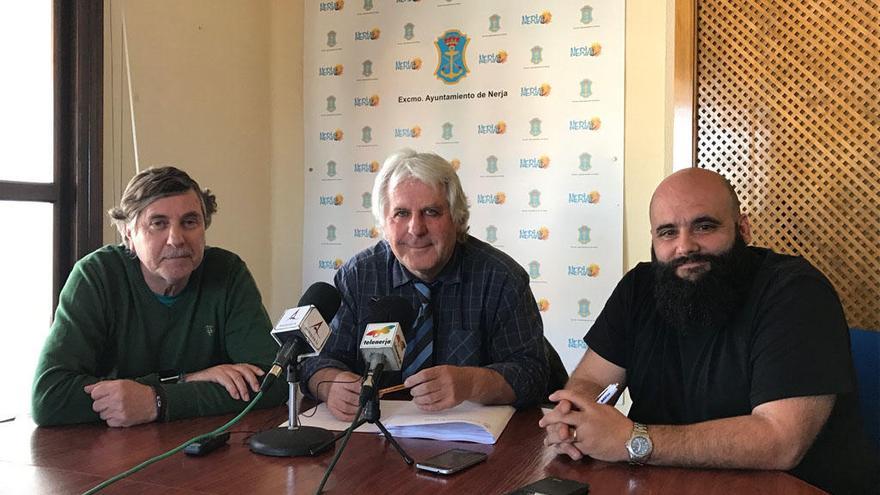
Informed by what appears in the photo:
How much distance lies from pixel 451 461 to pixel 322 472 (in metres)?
0.25

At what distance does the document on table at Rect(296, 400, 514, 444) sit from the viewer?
171 centimetres

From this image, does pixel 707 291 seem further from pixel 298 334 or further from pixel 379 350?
pixel 298 334

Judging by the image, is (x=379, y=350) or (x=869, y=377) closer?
(x=379, y=350)

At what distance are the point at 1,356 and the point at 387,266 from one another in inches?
74.4

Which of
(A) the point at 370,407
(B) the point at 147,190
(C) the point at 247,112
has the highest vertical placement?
(C) the point at 247,112

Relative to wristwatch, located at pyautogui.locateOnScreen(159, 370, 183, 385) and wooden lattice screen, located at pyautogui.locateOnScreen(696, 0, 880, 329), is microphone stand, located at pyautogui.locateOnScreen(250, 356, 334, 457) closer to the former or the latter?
wristwatch, located at pyautogui.locateOnScreen(159, 370, 183, 385)

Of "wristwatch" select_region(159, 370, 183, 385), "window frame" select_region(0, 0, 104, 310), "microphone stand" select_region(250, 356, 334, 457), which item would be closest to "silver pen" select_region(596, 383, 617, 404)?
"microphone stand" select_region(250, 356, 334, 457)

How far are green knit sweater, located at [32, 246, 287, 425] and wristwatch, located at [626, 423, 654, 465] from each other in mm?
1011

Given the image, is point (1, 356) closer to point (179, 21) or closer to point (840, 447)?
point (179, 21)

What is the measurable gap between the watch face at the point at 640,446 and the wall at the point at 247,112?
91.2 inches

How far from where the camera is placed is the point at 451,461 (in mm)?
1507

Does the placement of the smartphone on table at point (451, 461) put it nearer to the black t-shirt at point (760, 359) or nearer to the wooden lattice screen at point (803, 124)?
the black t-shirt at point (760, 359)

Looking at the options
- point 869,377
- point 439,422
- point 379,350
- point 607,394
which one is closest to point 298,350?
point 379,350

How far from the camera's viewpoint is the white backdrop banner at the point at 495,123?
3795mm
